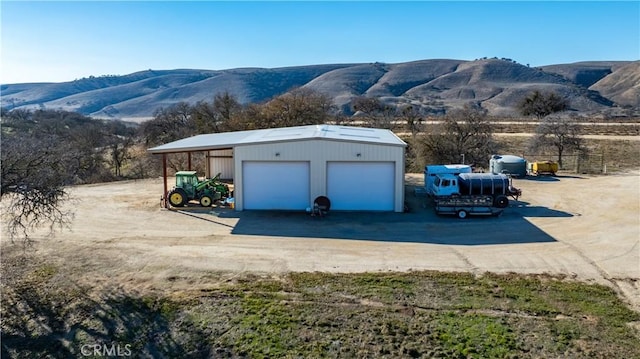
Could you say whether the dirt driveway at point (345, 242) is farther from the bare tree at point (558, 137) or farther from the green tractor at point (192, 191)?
the bare tree at point (558, 137)

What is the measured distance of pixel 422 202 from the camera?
22.6 meters

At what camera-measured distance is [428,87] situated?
13600 centimetres

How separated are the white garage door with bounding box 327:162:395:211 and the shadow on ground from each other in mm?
541

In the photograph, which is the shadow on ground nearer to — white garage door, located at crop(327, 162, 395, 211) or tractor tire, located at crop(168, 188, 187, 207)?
white garage door, located at crop(327, 162, 395, 211)

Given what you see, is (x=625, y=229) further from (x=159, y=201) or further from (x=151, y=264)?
(x=159, y=201)

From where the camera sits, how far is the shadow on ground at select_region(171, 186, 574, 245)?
659 inches

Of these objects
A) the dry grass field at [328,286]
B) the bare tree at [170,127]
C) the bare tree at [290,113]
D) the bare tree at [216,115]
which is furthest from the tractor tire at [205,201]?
the bare tree at [170,127]

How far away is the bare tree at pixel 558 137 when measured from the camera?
34.7m

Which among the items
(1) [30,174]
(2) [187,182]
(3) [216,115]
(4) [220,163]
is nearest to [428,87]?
(3) [216,115]

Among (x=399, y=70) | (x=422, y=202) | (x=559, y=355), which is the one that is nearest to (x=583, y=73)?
(x=399, y=70)

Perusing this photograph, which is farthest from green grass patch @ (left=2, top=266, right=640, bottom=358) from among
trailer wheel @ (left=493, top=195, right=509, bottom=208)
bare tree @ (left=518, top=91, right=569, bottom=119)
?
bare tree @ (left=518, top=91, right=569, bottom=119)

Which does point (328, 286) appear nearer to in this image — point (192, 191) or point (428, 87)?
point (192, 191)

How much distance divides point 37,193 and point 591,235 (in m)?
18.1

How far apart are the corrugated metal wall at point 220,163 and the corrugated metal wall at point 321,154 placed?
31.8 ft
